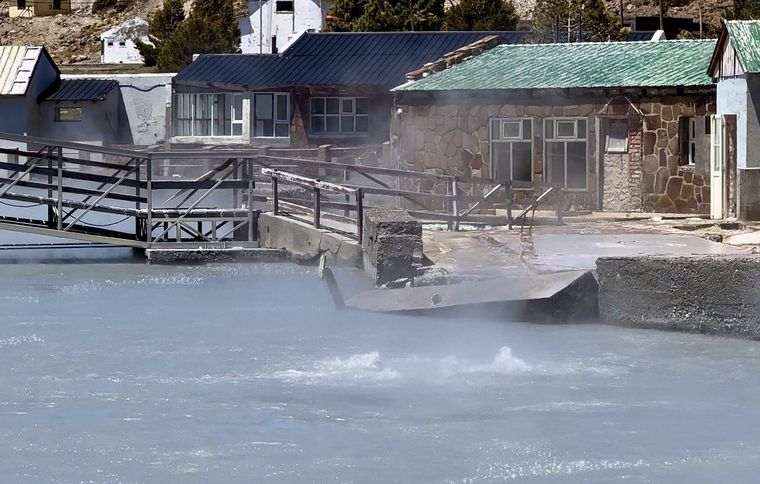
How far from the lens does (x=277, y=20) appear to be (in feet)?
246

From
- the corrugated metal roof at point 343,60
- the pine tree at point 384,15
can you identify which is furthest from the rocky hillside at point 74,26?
the corrugated metal roof at point 343,60

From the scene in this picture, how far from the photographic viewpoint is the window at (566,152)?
1081 inches

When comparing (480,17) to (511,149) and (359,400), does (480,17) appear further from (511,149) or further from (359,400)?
(359,400)

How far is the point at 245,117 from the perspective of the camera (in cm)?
5241

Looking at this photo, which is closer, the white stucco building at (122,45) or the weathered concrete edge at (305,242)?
the weathered concrete edge at (305,242)

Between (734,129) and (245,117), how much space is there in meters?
30.3

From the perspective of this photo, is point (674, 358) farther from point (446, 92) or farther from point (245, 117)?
point (245, 117)

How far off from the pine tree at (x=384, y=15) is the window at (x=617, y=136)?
37.8m

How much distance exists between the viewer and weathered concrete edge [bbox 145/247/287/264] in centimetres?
2250

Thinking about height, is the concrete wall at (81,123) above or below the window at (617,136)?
above

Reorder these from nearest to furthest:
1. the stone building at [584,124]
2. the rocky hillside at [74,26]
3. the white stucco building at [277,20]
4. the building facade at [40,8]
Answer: the stone building at [584,124] < the white stucco building at [277,20] < the rocky hillside at [74,26] < the building facade at [40,8]

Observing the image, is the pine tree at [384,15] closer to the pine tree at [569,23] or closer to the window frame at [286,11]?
the window frame at [286,11]

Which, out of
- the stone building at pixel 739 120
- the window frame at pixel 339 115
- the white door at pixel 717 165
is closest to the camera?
the stone building at pixel 739 120

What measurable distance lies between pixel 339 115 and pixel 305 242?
2924 cm
